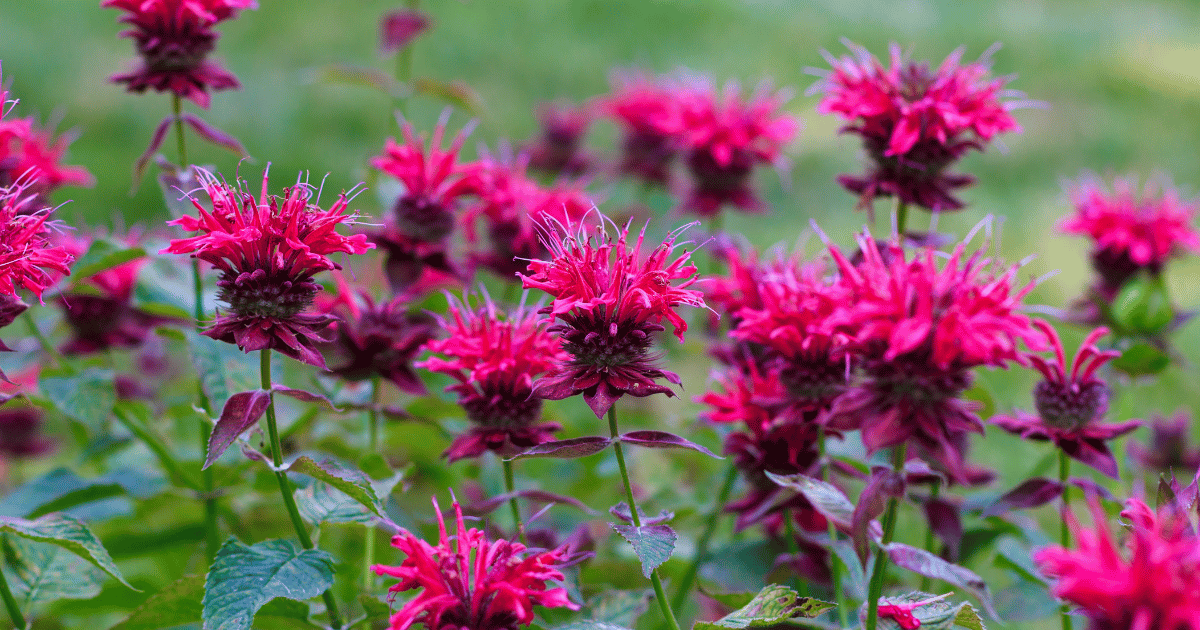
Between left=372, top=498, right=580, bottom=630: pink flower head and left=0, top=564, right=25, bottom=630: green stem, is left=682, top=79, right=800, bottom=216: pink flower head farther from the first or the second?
left=0, top=564, right=25, bottom=630: green stem

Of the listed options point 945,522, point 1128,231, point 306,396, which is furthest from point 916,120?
point 306,396

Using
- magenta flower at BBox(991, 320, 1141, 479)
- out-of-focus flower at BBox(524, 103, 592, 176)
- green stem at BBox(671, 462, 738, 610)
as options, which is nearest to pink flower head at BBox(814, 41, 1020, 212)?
magenta flower at BBox(991, 320, 1141, 479)

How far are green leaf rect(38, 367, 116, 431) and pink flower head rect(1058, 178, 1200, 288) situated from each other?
181 centimetres

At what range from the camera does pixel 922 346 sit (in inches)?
39.3

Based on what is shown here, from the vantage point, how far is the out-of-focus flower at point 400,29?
2.03 m

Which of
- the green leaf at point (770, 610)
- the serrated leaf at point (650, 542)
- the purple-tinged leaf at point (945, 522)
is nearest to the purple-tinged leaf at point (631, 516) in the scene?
the serrated leaf at point (650, 542)

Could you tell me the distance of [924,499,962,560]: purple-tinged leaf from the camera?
1344 mm

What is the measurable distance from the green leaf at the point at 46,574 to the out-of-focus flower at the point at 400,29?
117 centimetres

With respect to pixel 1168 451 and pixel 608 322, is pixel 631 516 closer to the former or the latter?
pixel 608 322

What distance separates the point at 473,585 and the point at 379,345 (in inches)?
21.0

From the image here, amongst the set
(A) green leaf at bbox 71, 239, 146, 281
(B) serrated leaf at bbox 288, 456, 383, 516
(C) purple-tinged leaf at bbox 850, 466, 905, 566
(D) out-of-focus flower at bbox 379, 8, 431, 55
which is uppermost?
(D) out-of-focus flower at bbox 379, 8, 431, 55

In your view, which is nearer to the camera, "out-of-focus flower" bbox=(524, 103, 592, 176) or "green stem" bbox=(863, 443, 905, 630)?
"green stem" bbox=(863, 443, 905, 630)

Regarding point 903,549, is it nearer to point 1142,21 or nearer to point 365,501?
point 365,501

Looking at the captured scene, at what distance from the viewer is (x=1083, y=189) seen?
2.04m
